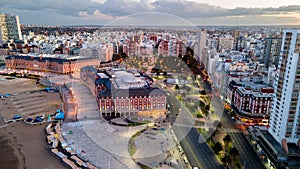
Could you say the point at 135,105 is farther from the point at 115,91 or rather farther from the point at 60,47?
the point at 60,47

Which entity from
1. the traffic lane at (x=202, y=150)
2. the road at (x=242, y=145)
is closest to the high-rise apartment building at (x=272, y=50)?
the road at (x=242, y=145)

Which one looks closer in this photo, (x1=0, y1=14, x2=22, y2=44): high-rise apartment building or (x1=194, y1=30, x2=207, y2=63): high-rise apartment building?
(x1=194, y1=30, x2=207, y2=63): high-rise apartment building

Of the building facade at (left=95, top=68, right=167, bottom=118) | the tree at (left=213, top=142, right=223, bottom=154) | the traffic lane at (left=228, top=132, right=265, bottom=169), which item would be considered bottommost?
the traffic lane at (left=228, top=132, right=265, bottom=169)

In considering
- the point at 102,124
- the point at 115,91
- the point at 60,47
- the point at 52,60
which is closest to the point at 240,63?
the point at 115,91

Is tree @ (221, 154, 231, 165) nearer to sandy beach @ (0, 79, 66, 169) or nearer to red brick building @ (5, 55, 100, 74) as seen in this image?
sandy beach @ (0, 79, 66, 169)

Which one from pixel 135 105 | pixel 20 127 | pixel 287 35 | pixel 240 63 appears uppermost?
pixel 287 35

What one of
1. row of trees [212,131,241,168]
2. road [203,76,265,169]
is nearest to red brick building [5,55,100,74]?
road [203,76,265,169]

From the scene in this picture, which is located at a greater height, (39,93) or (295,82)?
(295,82)
